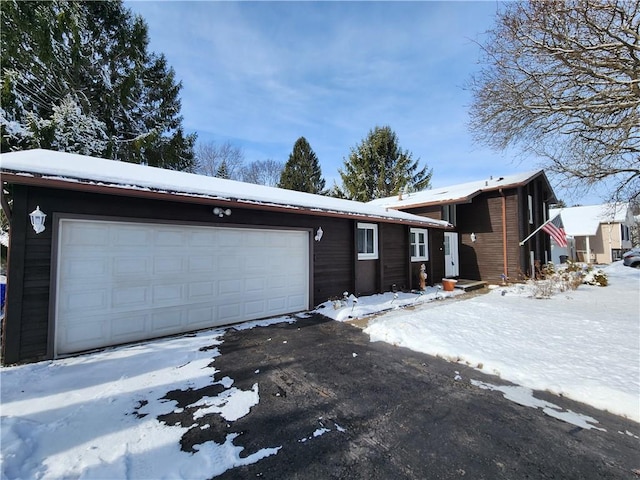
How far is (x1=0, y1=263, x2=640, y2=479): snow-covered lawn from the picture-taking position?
2.23m

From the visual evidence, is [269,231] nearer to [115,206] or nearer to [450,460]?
[115,206]

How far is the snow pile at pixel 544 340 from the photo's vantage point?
3.42m

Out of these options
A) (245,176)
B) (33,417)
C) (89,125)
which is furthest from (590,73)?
(245,176)

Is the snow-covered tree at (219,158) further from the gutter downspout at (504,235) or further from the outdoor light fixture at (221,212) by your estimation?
the gutter downspout at (504,235)

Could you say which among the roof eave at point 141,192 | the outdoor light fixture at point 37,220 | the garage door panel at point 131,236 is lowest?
the garage door panel at point 131,236

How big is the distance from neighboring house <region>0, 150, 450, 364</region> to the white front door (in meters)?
7.51

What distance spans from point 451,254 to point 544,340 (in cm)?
903

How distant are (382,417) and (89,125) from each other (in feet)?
48.2

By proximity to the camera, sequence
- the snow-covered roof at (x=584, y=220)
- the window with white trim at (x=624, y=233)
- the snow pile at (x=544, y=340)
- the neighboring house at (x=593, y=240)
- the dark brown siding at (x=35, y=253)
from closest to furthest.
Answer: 1. the snow pile at (x=544, y=340)
2. the dark brown siding at (x=35, y=253)
3. the snow-covered roof at (x=584, y=220)
4. the neighboring house at (x=593, y=240)
5. the window with white trim at (x=624, y=233)

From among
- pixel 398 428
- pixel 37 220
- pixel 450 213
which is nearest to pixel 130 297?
pixel 37 220

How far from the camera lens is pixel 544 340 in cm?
491

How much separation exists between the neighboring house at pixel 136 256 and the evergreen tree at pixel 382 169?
651 inches

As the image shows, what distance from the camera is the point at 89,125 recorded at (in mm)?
11367

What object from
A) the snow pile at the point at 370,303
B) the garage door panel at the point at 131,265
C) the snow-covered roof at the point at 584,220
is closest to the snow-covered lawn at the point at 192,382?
the snow pile at the point at 370,303
